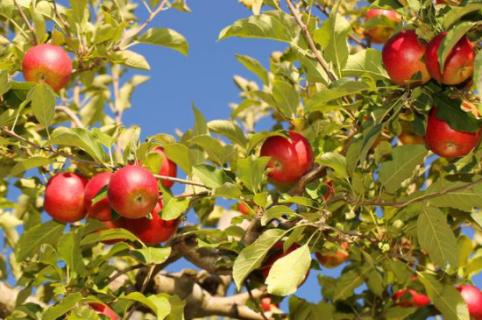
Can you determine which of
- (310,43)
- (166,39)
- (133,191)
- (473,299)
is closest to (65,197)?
(133,191)

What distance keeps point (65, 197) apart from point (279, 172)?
32.3 inches

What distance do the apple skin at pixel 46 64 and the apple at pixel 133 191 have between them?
2.13ft

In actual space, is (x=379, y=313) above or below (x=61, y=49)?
below

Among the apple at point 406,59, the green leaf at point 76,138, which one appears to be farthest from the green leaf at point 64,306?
the apple at point 406,59

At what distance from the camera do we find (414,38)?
2246 mm

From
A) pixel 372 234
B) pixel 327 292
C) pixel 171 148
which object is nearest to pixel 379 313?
pixel 327 292

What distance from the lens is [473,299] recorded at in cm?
316

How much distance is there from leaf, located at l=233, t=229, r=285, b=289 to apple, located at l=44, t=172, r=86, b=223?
0.82 meters

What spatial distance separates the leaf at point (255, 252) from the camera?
233cm

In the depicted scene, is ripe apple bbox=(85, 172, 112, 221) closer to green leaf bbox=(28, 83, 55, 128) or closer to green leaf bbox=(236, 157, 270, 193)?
green leaf bbox=(28, 83, 55, 128)

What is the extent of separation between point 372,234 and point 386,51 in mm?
1175

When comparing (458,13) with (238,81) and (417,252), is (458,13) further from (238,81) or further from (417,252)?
(238,81)

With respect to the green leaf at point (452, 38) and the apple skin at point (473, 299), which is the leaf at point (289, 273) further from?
the apple skin at point (473, 299)

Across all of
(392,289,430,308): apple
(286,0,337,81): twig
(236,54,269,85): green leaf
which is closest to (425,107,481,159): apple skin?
(286,0,337,81): twig
